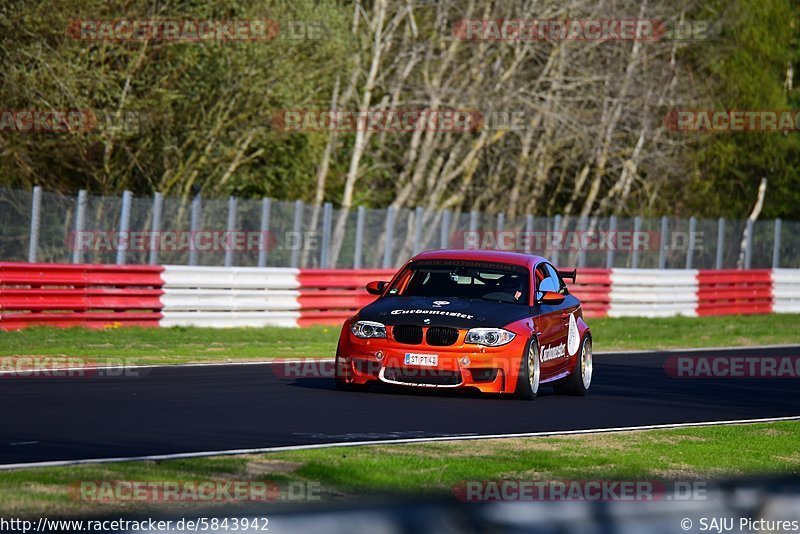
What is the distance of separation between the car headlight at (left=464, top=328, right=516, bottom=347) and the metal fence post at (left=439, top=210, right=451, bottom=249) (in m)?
16.5

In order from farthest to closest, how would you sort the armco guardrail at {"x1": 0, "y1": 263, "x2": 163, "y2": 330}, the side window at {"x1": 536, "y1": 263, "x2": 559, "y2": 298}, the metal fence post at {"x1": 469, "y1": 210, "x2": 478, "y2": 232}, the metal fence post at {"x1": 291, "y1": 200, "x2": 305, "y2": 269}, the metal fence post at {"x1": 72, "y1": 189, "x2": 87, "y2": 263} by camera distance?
the metal fence post at {"x1": 469, "y1": 210, "x2": 478, "y2": 232}, the metal fence post at {"x1": 291, "y1": 200, "x2": 305, "y2": 269}, the metal fence post at {"x1": 72, "y1": 189, "x2": 87, "y2": 263}, the armco guardrail at {"x1": 0, "y1": 263, "x2": 163, "y2": 330}, the side window at {"x1": 536, "y1": 263, "x2": 559, "y2": 298}

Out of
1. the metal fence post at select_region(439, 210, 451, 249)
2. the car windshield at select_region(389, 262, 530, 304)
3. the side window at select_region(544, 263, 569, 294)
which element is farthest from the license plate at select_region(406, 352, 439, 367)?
the metal fence post at select_region(439, 210, 451, 249)

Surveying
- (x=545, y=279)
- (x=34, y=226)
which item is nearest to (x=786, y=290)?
(x=34, y=226)

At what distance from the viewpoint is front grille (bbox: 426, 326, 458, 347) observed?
13.9 metres

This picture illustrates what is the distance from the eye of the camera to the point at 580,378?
15312 millimetres

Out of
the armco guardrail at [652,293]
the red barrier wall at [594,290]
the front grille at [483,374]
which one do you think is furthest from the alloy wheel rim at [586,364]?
the armco guardrail at [652,293]

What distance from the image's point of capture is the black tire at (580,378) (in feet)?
50.0

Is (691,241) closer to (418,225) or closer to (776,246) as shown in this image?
(776,246)

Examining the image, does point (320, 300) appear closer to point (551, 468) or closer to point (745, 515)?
point (551, 468)

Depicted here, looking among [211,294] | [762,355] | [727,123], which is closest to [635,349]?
[762,355]

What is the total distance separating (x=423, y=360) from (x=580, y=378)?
2251mm

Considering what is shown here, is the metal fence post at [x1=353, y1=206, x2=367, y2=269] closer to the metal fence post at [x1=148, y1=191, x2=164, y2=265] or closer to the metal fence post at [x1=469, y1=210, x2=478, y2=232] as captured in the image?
the metal fence post at [x1=469, y1=210, x2=478, y2=232]

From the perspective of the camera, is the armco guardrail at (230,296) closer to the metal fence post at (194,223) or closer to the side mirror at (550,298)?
the metal fence post at (194,223)

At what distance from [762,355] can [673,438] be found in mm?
11558
